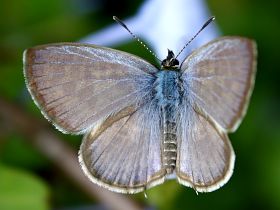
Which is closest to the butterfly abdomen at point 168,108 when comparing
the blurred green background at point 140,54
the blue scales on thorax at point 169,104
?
the blue scales on thorax at point 169,104

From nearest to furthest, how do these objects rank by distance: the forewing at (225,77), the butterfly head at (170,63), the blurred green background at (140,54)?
the forewing at (225,77) < the butterfly head at (170,63) < the blurred green background at (140,54)

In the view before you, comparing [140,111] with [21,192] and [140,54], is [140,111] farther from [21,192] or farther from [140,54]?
[140,54]

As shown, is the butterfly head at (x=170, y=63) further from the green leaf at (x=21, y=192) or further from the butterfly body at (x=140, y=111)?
the green leaf at (x=21, y=192)

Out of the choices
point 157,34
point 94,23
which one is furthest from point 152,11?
point 94,23

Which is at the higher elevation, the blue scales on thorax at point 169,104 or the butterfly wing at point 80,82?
the butterfly wing at point 80,82

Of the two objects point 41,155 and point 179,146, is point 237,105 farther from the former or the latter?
point 41,155

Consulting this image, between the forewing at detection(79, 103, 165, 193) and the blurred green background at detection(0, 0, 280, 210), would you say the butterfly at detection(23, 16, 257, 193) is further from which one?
the blurred green background at detection(0, 0, 280, 210)
